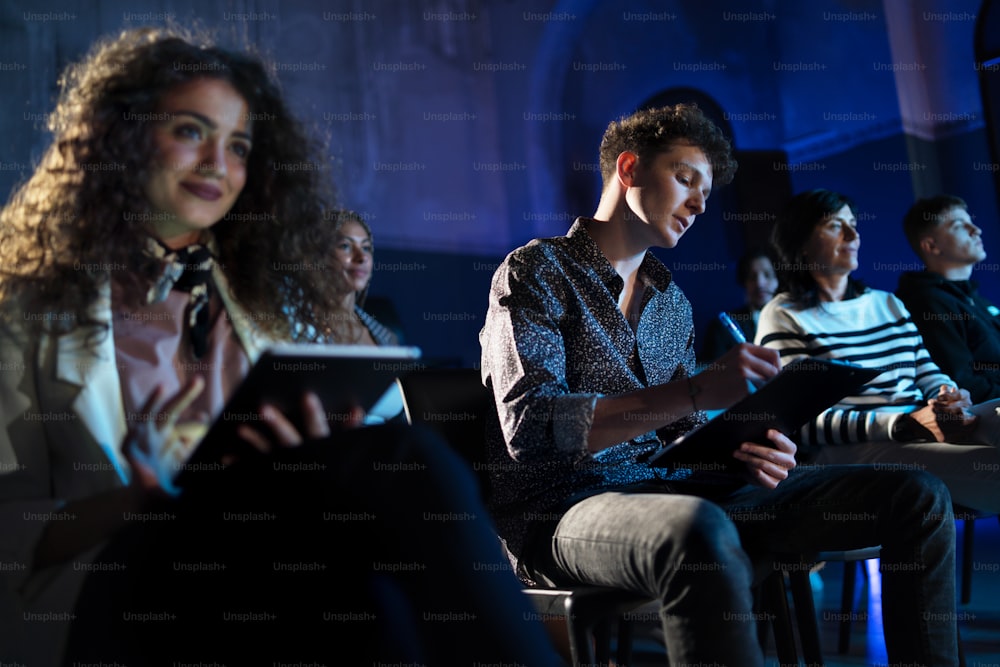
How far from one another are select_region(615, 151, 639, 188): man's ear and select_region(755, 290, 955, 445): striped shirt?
0.80m

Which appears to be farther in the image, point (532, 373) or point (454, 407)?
point (454, 407)

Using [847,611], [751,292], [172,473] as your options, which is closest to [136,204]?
[172,473]

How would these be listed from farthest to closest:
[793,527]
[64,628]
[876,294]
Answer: [876,294], [793,527], [64,628]

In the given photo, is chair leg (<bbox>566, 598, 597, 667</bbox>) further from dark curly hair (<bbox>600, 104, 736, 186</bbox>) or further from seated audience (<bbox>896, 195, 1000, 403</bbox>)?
seated audience (<bbox>896, 195, 1000, 403</bbox>)

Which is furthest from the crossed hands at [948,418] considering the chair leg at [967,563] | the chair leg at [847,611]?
the chair leg at [967,563]

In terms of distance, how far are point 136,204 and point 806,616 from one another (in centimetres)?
129

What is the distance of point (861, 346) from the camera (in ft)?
7.64

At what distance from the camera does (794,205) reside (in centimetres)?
254

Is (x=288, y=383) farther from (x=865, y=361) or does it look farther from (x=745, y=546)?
(x=865, y=361)

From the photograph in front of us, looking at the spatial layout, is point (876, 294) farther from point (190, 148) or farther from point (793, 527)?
point (190, 148)

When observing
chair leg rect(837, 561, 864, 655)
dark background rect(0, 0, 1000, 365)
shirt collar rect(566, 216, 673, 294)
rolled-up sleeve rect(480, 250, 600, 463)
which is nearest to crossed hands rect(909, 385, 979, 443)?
chair leg rect(837, 561, 864, 655)

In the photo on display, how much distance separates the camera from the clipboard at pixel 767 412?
131cm

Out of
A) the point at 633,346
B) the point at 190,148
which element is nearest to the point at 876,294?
the point at 633,346

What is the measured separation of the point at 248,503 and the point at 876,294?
2.04 meters
